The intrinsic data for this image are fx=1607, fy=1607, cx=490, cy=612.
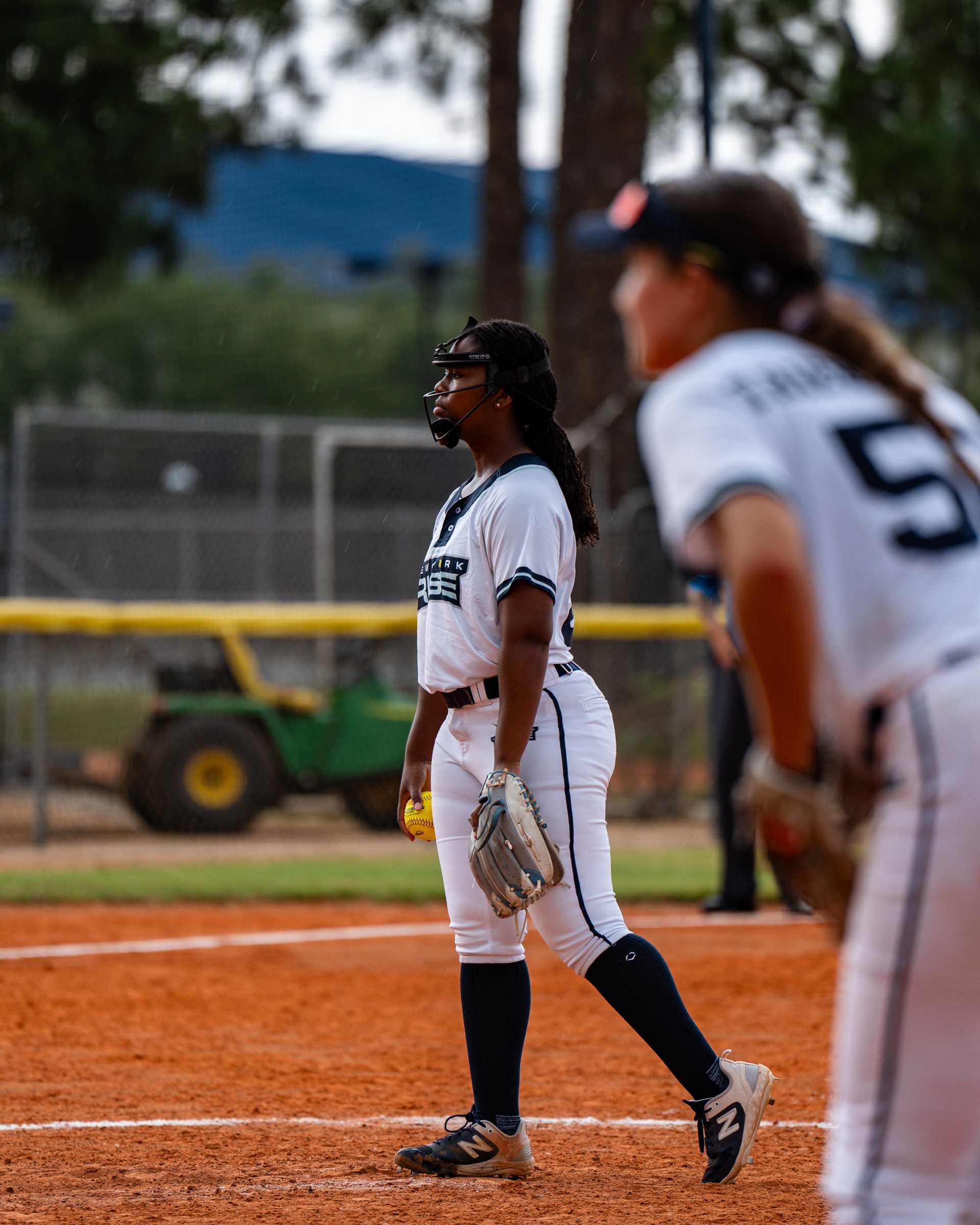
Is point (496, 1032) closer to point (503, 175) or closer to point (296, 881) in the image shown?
point (296, 881)

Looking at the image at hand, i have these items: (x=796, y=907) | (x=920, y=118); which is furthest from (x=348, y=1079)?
(x=920, y=118)

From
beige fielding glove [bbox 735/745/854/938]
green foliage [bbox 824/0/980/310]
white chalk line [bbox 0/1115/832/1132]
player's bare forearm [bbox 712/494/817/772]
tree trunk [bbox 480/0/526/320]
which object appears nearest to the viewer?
player's bare forearm [bbox 712/494/817/772]

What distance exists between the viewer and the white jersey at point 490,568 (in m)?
3.56

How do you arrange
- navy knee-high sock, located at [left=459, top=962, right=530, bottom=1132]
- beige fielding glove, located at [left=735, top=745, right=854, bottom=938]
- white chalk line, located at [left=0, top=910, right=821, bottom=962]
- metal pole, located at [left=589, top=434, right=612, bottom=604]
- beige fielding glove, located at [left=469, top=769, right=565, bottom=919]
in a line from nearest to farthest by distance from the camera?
beige fielding glove, located at [left=735, top=745, right=854, bottom=938]
beige fielding glove, located at [left=469, top=769, right=565, bottom=919]
navy knee-high sock, located at [left=459, top=962, right=530, bottom=1132]
white chalk line, located at [left=0, top=910, right=821, bottom=962]
metal pole, located at [left=589, top=434, right=612, bottom=604]

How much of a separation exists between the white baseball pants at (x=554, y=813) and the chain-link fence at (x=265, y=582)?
7933 mm

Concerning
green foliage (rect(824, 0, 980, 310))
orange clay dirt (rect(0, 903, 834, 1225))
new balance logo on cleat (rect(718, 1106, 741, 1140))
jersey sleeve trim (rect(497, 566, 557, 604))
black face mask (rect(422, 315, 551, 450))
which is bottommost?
orange clay dirt (rect(0, 903, 834, 1225))

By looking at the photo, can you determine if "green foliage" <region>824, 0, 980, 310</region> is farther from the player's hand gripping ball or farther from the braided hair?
the player's hand gripping ball

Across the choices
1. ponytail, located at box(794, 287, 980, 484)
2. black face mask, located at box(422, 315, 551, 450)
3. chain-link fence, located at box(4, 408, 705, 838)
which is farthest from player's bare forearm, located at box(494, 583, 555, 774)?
chain-link fence, located at box(4, 408, 705, 838)

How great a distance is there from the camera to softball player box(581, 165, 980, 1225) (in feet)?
6.19

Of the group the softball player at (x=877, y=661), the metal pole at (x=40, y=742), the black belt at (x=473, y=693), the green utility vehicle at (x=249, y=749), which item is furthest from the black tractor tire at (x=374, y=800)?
the softball player at (x=877, y=661)

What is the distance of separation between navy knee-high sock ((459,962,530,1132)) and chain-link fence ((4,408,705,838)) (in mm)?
7927

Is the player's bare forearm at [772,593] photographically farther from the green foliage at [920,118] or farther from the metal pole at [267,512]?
the green foliage at [920,118]

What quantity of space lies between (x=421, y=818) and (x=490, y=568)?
768mm

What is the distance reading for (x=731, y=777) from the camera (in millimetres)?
8234
